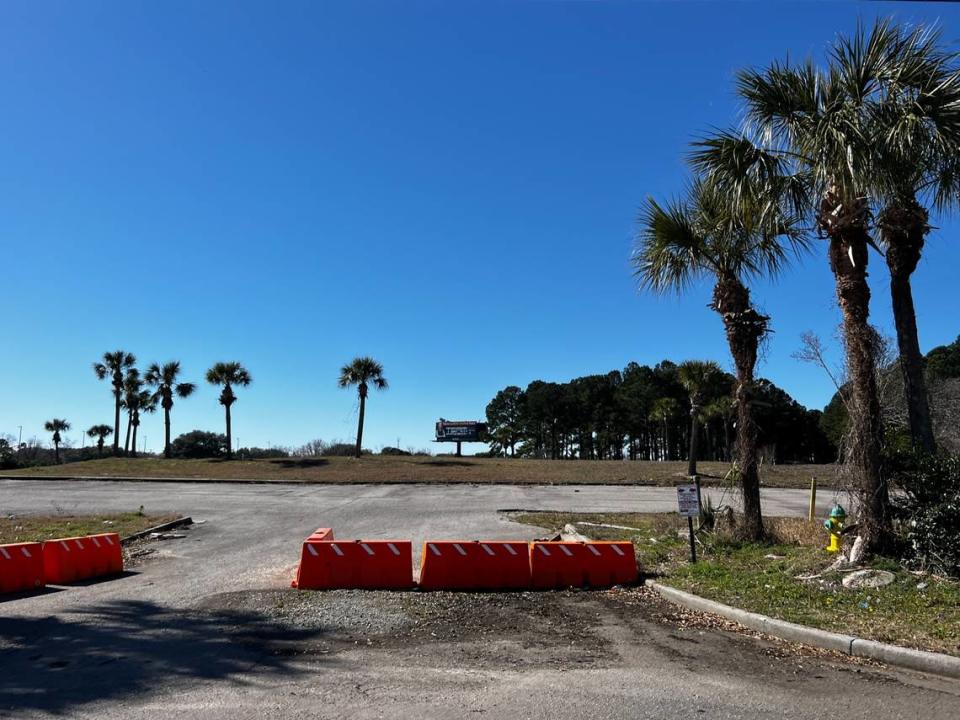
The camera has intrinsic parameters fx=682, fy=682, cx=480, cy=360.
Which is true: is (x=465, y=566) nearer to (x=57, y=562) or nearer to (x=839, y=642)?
(x=839, y=642)

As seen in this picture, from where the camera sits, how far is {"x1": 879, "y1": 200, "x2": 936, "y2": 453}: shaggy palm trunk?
31.9ft

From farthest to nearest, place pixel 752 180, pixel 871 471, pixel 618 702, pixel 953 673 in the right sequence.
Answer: pixel 752 180 < pixel 871 471 < pixel 953 673 < pixel 618 702

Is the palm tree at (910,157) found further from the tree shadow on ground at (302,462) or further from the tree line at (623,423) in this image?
the tree line at (623,423)

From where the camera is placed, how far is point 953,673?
5551 mm

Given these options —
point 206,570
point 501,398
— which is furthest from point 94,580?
point 501,398

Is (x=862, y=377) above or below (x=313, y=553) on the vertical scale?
above

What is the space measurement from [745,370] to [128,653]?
10086mm

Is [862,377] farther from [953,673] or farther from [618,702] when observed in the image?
[618,702]

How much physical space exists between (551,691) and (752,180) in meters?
8.33

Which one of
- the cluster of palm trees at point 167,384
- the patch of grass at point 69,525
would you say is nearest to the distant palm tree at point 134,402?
the cluster of palm trees at point 167,384

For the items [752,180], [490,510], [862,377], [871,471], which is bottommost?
[490,510]

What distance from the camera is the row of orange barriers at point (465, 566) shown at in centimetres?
945

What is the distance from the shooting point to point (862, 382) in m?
9.15

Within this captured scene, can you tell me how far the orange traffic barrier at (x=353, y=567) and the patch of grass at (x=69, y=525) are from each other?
27.0ft
